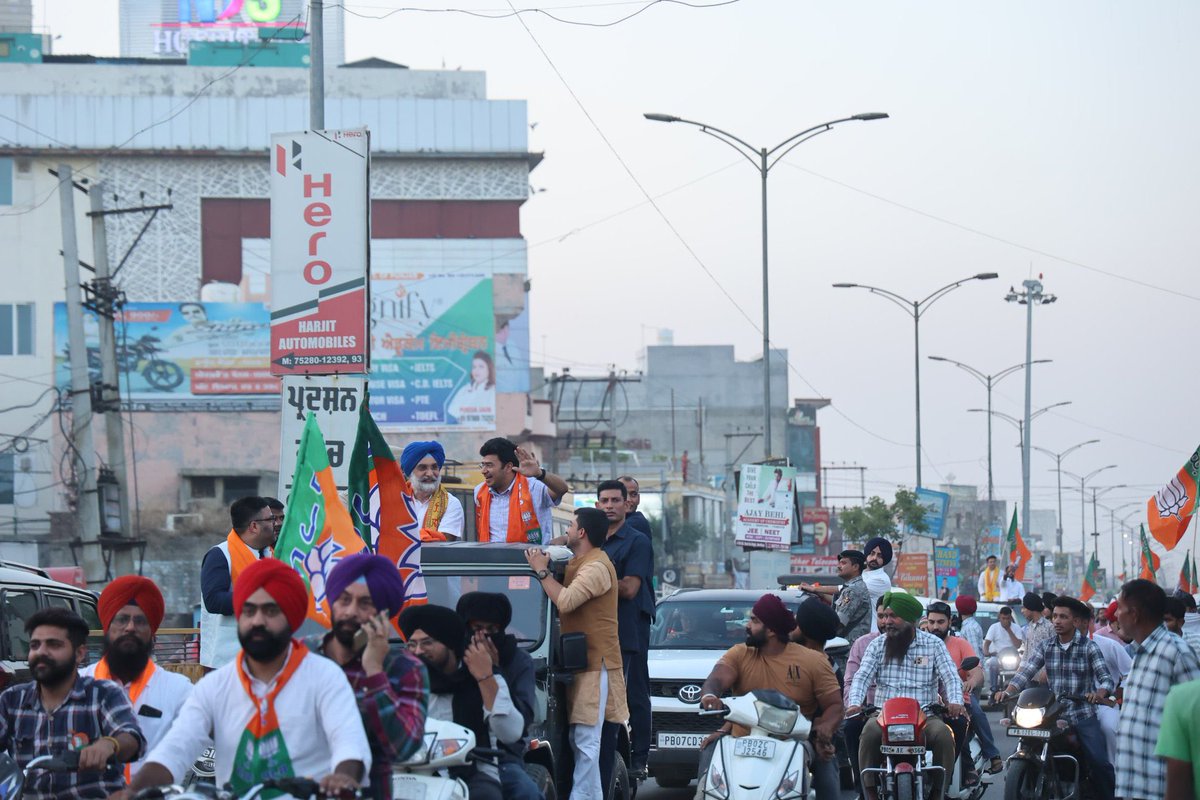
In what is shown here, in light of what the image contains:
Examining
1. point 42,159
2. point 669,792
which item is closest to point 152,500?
point 42,159

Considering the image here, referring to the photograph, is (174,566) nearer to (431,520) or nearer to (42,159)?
(42,159)

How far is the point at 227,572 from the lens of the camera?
9016mm

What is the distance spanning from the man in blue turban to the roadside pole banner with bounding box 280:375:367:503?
420cm

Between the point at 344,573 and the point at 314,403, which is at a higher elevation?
the point at 314,403

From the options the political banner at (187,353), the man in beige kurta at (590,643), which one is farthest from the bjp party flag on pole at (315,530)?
the political banner at (187,353)

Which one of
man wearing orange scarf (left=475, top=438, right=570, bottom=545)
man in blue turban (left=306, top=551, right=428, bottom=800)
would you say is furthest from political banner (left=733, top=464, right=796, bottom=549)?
man in blue turban (left=306, top=551, right=428, bottom=800)

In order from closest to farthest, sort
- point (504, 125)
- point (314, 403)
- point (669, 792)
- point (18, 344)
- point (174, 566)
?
point (314, 403)
point (669, 792)
point (174, 566)
point (18, 344)
point (504, 125)

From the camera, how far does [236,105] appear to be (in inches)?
2581

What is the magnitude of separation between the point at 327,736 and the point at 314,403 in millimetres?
5283

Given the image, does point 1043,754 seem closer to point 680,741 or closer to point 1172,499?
point 680,741

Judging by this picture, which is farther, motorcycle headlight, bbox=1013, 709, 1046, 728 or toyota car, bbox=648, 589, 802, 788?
toyota car, bbox=648, 589, 802, 788

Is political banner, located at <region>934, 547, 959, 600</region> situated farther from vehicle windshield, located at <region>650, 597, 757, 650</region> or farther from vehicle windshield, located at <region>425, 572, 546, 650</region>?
vehicle windshield, located at <region>425, 572, 546, 650</region>

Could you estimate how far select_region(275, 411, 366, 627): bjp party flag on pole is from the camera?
8320 mm

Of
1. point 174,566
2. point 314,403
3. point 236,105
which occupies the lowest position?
point 174,566
